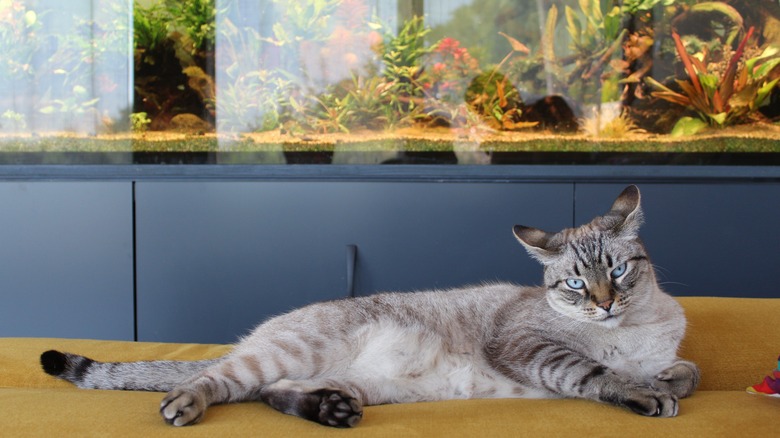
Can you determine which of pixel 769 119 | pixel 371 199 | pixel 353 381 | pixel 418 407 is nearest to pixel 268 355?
pixel 353 381

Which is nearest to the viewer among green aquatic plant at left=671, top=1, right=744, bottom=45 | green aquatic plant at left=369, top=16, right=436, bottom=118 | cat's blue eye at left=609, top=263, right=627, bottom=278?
cat's blue eye at left=609, top=263, right=627, bottom=278

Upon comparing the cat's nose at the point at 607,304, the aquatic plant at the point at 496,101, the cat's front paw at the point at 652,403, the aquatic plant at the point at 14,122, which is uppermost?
the aquatic plant at the point at 496,101

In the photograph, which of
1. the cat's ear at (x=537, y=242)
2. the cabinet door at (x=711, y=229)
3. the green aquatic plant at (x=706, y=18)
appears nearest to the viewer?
the cat's ear at (x=537, y=242)

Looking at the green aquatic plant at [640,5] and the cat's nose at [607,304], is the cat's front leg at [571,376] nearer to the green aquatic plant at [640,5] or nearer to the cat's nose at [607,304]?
the cat's nose at [607,304]

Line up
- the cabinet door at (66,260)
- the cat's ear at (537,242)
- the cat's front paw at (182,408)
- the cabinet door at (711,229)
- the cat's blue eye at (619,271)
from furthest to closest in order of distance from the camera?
1. the cabinet door at (66,260)
2. the cabinet door at (711,229)
3. the cat's ear at (537,242)
4. the cat's blue eye at (619,271)
5. the cat's front paw at (182,408)

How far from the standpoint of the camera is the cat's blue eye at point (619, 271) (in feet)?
9.01

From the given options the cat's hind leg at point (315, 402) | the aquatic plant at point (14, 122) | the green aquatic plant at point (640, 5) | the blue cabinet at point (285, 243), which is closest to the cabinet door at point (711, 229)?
the blue cabinet at point (285, 243)

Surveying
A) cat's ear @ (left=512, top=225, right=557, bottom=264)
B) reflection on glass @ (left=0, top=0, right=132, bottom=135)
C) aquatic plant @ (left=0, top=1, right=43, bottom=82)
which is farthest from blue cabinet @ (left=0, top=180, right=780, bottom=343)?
cat's ear @ (left=512, top=225, right=557, bottom=264)

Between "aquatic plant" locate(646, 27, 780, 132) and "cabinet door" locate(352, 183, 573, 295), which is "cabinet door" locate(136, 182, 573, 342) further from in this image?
"aquatic plant" locate(646, 27, 780, 132)

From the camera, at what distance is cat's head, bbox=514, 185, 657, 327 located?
272cm

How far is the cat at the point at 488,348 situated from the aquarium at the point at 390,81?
6.24ft

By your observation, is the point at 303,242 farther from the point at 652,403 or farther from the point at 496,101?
the point at 652,403

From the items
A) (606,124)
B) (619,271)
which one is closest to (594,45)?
(606,124)

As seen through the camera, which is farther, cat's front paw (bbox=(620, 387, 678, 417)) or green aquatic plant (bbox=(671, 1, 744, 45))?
green aquatic plant (bbox=(671, 1, 744, 45))
